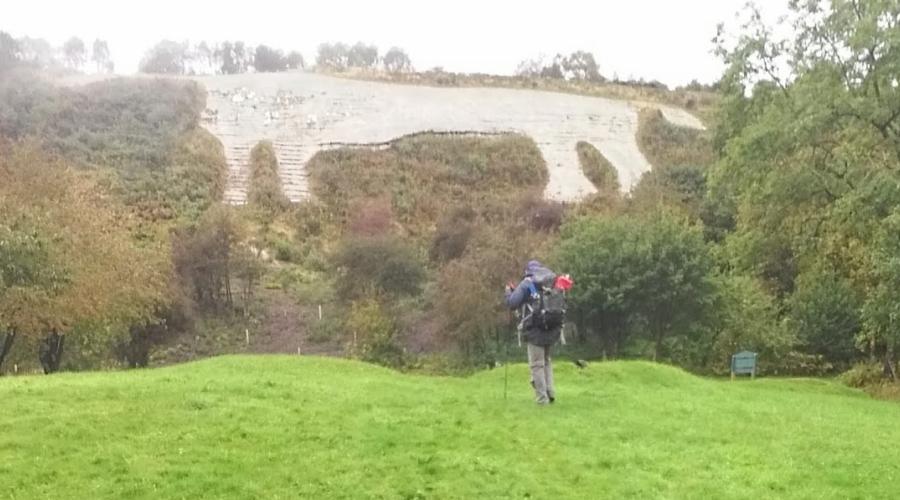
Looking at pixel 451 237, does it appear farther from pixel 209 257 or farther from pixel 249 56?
pixel 249 56

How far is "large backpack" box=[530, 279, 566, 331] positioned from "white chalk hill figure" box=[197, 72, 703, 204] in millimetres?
50484

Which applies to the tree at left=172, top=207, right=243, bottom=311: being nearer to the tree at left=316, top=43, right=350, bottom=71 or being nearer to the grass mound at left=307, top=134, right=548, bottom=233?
the grass mound at left=307, top=134, right=548, bottom=233

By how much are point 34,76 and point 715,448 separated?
78.8m

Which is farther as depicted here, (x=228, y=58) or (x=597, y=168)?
(x=228, y=58)

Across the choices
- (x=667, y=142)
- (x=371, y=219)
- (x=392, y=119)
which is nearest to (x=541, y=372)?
(x=371, y=219)

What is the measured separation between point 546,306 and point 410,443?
3510 millimetres

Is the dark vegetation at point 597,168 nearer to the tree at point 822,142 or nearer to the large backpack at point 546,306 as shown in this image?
the tree at point 822,142

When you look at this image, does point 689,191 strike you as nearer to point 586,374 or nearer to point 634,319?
point 634,319

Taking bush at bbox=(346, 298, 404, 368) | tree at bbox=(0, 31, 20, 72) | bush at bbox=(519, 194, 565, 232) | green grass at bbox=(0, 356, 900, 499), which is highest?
tree at bbox=(0, 31, 20, 72)

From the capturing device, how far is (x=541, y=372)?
14.7 m

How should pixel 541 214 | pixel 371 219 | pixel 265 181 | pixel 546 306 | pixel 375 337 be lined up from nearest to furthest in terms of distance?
pixel 546 306 < pixel 375 337 < pixel 371 219 < pixel 541 214 < pixel 265 181

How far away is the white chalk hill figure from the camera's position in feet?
228

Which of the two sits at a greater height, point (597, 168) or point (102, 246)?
point (597, 168)

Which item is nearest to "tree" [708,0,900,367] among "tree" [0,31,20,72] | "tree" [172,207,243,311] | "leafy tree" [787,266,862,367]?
"leafy tree" [787,266,862,367]
